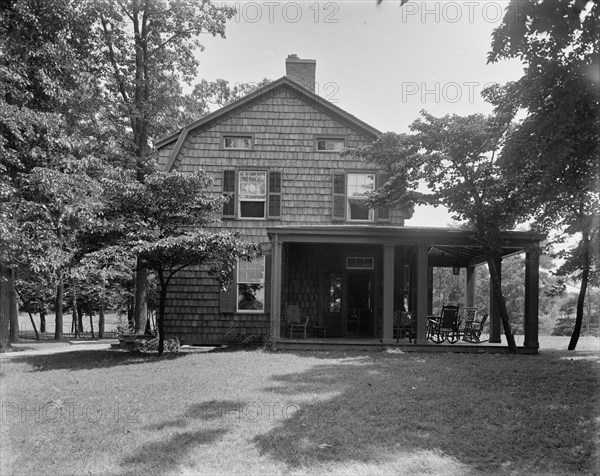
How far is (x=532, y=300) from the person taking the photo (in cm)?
1362

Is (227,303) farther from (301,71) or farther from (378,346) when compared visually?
(301,71)

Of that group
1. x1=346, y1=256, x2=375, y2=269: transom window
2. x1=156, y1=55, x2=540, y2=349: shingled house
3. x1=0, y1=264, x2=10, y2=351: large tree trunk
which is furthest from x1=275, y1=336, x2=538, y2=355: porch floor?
x1=0, y1=264, x2=10, y2=351: large tree trunk

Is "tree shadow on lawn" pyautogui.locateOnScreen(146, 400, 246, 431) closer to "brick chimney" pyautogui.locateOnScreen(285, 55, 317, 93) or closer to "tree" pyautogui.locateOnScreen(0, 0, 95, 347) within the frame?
"tree" pyautogui.locateOnScreen(0, 0, 95, 347)

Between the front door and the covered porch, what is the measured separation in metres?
0.03

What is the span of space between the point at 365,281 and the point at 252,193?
4332 millimetres

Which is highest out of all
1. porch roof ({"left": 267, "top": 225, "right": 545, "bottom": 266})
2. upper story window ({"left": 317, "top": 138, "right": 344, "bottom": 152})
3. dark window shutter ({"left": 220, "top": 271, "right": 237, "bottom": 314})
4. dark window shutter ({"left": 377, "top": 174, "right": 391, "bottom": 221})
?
upper story window ({"left": 317, "top": 138, "right": 344, "bottom": 152})

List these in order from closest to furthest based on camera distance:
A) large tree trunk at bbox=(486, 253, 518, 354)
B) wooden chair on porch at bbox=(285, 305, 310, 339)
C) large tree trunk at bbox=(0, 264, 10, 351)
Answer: large tree trunk at bbox=(486, 253, 518, 354) < wooden chair on porch at bbox=(285, 305, 310, 339) < large tree trunk at bbox=(0, 264, 10, 351)

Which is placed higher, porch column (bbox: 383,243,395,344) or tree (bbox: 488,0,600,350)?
tree (bbox: 488,0,600,350)

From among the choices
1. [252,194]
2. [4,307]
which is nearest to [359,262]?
[252,194]

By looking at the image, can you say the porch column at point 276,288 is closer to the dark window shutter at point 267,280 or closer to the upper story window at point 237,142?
the dark window shutter at point 267,280

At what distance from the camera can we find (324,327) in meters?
15.2

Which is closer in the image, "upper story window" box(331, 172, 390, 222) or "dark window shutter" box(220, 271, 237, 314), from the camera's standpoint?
"dark window shutter" box(220, 271, 237, 314)

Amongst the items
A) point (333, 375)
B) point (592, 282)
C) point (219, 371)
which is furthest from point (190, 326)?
point (592, 282)

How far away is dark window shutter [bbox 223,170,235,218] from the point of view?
15789 mm
